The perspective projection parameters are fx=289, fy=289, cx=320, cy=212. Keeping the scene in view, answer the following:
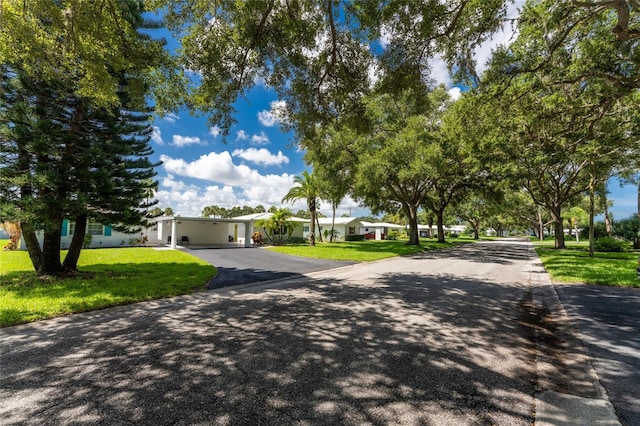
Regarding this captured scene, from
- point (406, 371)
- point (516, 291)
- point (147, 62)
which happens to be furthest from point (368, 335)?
point (147, 62)

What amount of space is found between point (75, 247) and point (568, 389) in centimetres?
1360

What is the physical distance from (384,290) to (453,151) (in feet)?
54.4

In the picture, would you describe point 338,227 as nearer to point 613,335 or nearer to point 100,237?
point 100,237

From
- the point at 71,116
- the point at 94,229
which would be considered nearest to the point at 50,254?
the point at 71,116

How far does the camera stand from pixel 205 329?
495cm

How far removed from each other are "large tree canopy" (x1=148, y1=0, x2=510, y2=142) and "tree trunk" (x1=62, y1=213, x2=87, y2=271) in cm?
689

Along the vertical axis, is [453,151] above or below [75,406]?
above

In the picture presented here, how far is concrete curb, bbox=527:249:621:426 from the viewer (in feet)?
8.76

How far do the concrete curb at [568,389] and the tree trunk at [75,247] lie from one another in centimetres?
1298

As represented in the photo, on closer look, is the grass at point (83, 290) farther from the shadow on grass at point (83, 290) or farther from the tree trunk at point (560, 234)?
the tree trunk at point (560, 234)

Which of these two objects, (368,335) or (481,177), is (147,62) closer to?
(368,335)

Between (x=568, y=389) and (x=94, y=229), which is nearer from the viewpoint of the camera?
(x=568, y=389)

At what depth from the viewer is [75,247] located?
34.1 ft

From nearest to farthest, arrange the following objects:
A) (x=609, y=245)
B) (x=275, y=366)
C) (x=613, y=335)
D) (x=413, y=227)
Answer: (x=275, y=366)
(x=613, y=335)
(x=609, y=245)
(x=413, y=227)
